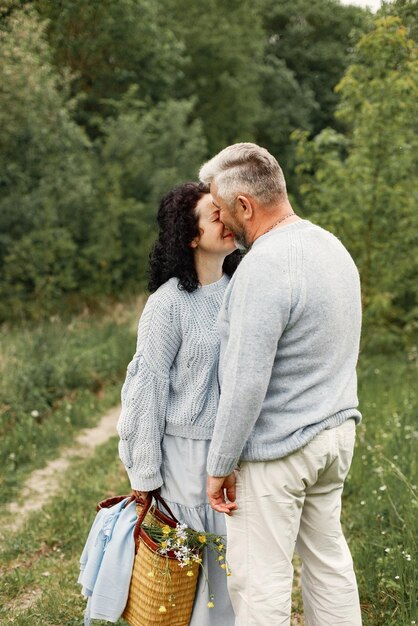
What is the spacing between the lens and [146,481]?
102 inches

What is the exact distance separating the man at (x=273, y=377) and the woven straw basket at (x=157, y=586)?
285 mm

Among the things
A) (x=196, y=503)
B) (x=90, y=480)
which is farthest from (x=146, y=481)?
(x=90, y=480)

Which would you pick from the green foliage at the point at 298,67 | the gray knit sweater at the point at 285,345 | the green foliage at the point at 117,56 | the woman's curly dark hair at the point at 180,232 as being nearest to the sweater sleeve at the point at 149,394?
the woman's curly dark hair at the point at 180,232

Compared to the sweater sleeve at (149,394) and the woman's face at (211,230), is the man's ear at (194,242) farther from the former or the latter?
the sweater sleeve at (149,394)

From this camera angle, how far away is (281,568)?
7.36 ft

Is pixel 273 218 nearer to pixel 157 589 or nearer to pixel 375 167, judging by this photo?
pixel 157 589

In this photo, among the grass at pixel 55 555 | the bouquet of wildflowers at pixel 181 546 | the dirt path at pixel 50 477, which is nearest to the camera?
the bouquet of wildflowers at pixel 181 546

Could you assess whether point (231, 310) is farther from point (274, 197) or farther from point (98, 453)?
point (98, 453)

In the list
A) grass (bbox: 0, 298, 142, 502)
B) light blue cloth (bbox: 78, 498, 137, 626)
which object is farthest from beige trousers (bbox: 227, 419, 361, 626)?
grass (bbox: 0, 298, 142, 502)

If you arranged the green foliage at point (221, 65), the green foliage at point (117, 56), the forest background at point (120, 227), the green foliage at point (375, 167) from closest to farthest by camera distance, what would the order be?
1. the forest background at point (120, 227)
2. the green foliage at point (375, 167)
3. the green foliage at point (117, 56)
4. the green foliage at point (221, 65)

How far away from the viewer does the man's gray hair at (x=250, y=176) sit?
2.20 meters

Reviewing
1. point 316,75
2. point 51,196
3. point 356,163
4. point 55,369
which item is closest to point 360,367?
point 356,163

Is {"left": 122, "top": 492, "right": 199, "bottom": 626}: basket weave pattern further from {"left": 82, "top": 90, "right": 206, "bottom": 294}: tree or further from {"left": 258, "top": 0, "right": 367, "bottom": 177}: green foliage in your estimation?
{"left": 258, "top": 0, "right": 367, "bottom": 177}: green foliage

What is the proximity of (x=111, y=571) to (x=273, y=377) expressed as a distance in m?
1.03
